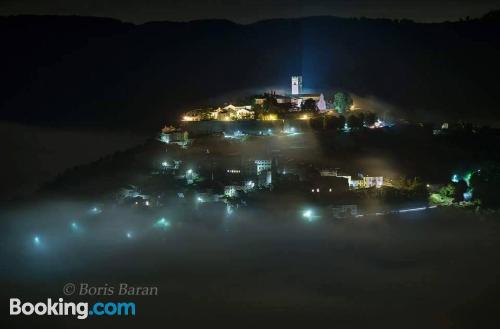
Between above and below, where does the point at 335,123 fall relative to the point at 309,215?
above

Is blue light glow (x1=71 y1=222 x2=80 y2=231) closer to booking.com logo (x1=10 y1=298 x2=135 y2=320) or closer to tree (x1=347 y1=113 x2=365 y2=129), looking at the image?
booking.com logo (x1=10 y1=298 x2=135 y2=320)

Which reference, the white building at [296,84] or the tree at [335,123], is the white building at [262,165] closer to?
the tree at [335,123]

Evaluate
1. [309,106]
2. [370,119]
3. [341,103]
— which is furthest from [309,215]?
[341,103]

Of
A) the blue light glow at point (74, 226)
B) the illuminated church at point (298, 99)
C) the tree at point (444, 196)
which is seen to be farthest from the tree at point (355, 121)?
the blue light glow at point (74, 226)

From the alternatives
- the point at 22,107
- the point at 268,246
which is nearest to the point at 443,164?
the point at 268,246

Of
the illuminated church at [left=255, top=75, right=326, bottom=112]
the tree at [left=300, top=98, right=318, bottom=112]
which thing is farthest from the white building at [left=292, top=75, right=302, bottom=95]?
the tree at [left=300, top=98, right=318, bottom=112]

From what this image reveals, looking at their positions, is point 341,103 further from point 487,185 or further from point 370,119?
point 487,185

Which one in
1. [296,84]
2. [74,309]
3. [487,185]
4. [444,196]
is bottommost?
[74,309]
